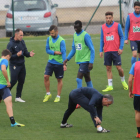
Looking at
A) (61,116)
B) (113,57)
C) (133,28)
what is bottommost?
(61,116)

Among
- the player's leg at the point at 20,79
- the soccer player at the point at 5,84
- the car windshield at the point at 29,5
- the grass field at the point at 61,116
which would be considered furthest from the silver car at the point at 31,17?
the soccer player at the point at 5,84

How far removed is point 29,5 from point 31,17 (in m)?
0.88

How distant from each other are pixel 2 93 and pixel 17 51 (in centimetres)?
222

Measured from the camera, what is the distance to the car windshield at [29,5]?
68.2 ft

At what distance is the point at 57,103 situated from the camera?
39.5 ft

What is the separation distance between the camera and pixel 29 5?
20875 mm

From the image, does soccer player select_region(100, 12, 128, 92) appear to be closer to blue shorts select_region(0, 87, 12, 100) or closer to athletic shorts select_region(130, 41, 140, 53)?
athletic shorts select_region(130, 41, 140, 53)

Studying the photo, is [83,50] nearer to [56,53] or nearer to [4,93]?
[56,53]

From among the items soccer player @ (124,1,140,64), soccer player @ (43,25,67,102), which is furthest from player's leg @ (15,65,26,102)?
soccer player @ (124,1,140,64)

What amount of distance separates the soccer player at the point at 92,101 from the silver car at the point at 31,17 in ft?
36.3

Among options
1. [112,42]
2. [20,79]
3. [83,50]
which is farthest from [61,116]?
[112,42]

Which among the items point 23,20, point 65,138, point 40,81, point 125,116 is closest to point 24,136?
point 65,138

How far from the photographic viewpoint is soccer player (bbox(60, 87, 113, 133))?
9016mm

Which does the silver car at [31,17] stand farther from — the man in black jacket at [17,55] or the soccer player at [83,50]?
the soccer player at [83,50]
